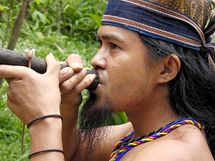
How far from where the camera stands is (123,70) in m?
2.22

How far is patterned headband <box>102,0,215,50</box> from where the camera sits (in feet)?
7.34

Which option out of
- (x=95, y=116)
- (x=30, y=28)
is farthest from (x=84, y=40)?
(x=95, y=116)

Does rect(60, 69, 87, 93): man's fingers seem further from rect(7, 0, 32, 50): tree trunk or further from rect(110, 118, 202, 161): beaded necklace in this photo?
rect(7, 0, 32, 50): tree trunk

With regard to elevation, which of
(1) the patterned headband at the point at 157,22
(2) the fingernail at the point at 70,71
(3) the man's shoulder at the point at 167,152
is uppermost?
(1) the patterned headband at the point at 157,22

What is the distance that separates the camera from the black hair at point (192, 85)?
2.24 metres

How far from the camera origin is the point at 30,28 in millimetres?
6703

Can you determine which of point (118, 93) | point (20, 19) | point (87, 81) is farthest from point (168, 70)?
point (20, 19)

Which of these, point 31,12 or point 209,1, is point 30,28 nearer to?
point 31,12

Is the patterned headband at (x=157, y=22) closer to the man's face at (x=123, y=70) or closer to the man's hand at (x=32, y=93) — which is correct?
the man's face at (x=123, y=70)

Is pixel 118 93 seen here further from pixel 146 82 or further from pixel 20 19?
pixel 20 19

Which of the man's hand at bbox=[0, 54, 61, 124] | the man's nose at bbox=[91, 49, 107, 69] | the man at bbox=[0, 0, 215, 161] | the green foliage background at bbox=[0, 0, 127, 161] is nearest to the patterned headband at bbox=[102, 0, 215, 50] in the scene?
the man at bbox=[0, 0, 215, 161]

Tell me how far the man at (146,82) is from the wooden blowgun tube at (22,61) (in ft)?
0.08

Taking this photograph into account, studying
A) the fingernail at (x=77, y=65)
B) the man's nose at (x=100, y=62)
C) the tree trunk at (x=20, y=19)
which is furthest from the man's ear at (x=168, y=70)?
the tree trunk at (x=20, y=19)

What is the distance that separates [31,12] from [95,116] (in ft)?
15.2
